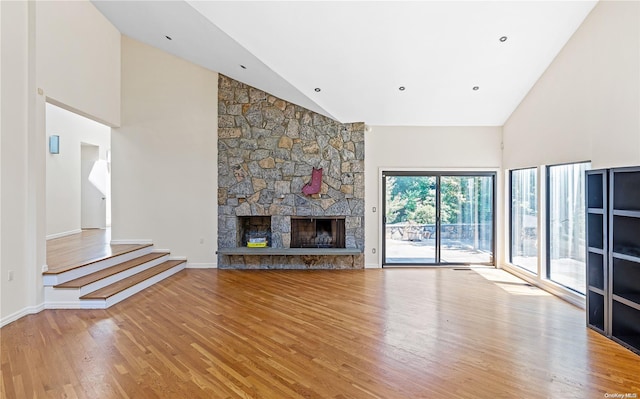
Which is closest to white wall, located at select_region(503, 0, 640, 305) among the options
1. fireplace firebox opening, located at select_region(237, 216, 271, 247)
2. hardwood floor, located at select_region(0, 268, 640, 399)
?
hardwood floor, located at select_region(0, 268, 640, 399)

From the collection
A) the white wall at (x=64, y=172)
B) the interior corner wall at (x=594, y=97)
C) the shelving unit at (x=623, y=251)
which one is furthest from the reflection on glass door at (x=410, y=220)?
the white wall at (x=64, y=172)

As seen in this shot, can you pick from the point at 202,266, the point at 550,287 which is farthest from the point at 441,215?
the point at 202,266

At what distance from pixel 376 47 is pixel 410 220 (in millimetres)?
3452

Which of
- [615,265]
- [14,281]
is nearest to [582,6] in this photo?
[615,265]

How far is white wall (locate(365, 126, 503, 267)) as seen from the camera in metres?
6.71

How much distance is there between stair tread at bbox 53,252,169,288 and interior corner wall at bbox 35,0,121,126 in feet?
7.89

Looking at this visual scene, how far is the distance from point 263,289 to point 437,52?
4.23 m

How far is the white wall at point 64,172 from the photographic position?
24.5 ft

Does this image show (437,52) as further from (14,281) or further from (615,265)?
(14,281)

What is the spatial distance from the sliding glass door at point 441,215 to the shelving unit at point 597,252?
10.1 ft

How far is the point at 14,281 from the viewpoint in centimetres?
396

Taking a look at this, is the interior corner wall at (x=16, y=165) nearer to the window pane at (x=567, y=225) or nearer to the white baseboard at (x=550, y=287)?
the white baseboard at (x=550, y=287)

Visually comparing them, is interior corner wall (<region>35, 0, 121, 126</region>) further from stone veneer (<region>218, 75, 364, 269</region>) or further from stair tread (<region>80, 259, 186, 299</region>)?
stair tread (<region>80, 259, 186, 299</region>)

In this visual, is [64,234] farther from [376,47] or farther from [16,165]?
[376,47]
